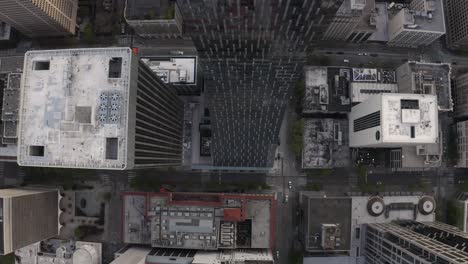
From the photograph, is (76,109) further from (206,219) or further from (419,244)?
(419,244)

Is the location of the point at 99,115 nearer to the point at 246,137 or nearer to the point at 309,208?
the point at 246,137

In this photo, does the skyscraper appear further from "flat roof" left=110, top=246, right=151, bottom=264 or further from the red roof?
"flat roof" left=110, top=246, right=151, bottom=264

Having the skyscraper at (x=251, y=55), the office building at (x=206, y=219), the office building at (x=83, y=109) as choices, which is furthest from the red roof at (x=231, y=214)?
the office building at (x=83, y=109)

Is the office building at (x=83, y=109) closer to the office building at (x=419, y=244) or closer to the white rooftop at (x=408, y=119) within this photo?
the white rooftop at (x=408, y=119)

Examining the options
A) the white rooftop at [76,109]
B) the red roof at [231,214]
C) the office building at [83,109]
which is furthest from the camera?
the red roof at [231,214]

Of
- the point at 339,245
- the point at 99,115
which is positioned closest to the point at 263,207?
the point at 339,245

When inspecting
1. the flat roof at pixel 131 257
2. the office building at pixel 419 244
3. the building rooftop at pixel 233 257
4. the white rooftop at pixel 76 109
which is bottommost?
the flat roof at pixel 131 257
